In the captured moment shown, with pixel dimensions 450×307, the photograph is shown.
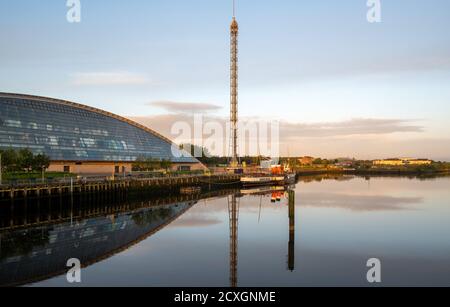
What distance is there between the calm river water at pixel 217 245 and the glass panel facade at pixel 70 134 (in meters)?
25.1

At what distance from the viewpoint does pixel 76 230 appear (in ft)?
112

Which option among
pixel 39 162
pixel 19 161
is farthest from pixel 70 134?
pixel 19 161

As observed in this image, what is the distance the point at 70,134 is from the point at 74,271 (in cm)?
5994

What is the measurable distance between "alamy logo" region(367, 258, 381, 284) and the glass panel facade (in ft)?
183

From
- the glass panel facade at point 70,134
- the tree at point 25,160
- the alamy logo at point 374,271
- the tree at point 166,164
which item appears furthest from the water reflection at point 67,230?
the tree at point 166,164

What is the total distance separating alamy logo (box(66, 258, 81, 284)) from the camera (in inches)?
844

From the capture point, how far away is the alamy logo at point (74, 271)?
70.3ft

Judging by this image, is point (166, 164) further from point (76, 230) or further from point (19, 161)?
point (76, 230)

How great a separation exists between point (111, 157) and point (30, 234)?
53.4m

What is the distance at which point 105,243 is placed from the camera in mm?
29828

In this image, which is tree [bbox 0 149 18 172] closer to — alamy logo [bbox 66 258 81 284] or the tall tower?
alamy logo [bbox 66 258 81 284]

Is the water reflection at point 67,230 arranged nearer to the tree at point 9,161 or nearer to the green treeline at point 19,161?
the green treeline at point 19,161

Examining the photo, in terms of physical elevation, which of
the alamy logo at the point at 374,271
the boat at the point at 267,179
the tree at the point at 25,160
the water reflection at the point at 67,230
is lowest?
the alamy logo at the point at 374,271
